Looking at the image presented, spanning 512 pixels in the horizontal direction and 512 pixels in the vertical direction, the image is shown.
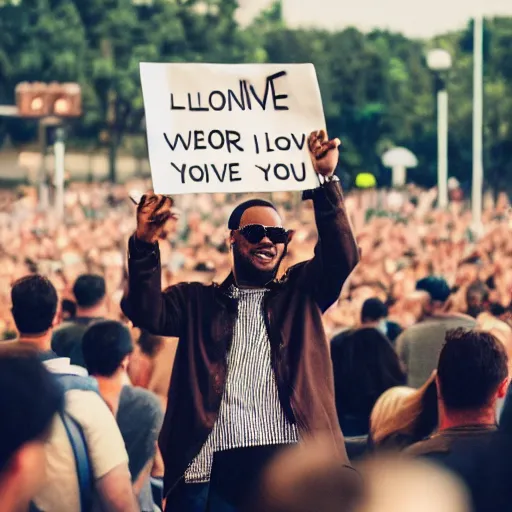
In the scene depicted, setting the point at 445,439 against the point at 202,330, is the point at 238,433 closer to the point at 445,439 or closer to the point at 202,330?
the point at 202,330

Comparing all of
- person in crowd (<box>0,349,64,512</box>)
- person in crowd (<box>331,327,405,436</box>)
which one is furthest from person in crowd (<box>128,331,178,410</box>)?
person in crowd (<box>0,349,64,512</box>)

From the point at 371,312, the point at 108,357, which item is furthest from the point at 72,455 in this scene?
the point at 371,312

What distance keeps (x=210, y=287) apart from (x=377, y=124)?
68829 mm

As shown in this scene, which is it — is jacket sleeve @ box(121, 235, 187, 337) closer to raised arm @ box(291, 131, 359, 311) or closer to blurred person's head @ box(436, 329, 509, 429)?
raised arm @ box(291, 131, 359, 311)

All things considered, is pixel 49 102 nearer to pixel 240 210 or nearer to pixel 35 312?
pixel 35 312

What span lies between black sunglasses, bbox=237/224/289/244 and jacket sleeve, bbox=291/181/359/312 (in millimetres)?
112

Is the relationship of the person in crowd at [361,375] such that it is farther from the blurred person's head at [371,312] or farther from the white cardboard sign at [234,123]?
the white cardboard sign at [234,123]

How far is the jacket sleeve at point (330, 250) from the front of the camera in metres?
4.70

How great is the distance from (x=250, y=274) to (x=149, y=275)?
0.31m

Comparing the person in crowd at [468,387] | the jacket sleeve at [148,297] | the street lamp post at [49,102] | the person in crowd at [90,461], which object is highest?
the street lamp post at [49,102]

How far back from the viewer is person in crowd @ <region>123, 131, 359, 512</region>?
4594 millimetres

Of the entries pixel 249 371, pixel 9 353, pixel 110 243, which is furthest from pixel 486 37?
pixel 9 353

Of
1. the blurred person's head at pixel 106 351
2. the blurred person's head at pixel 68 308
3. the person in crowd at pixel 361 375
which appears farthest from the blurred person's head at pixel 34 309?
the blurred person's head at pixel 68 308

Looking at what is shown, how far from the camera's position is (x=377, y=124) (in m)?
73.2
